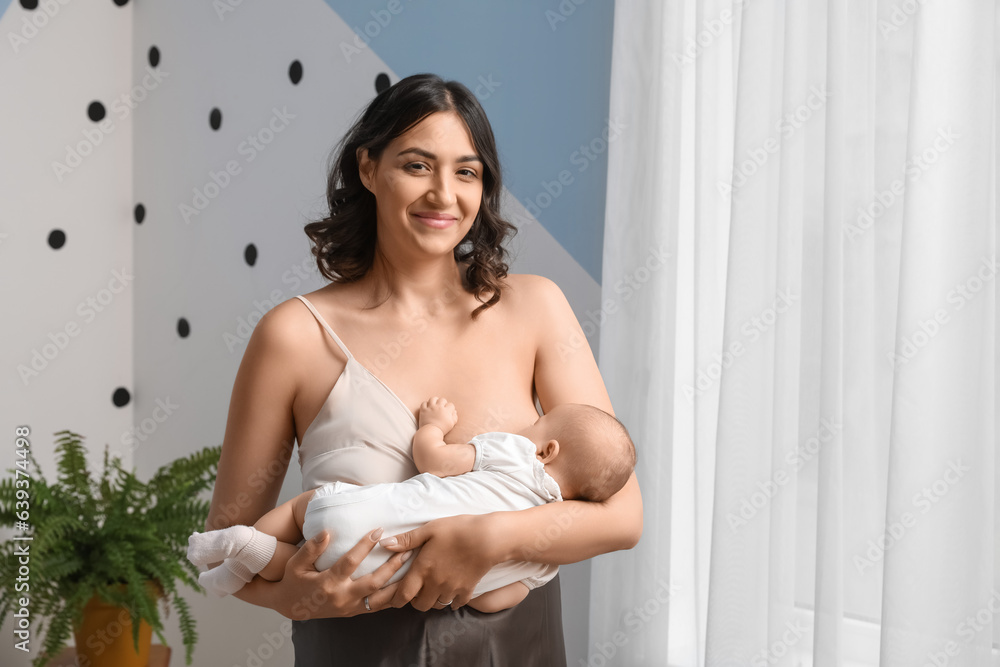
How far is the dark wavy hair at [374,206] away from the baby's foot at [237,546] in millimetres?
514

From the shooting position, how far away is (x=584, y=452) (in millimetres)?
1280

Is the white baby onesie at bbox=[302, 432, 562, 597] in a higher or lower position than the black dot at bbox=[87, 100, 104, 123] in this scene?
lower

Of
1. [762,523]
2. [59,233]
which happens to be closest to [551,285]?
[762,523]

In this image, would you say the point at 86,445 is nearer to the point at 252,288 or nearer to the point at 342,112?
the point at 252,288

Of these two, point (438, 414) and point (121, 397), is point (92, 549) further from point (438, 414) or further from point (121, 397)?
point (438, 414)

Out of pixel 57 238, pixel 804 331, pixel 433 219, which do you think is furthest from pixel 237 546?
pixel 57 238

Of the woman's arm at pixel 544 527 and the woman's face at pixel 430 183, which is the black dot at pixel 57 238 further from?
the woman's arm at pixel 544 527

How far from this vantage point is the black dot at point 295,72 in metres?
2.58

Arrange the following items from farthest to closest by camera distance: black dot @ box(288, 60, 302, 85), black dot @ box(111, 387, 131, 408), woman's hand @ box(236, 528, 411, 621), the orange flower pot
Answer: black dot @ box(111, 387, 131, 408), black dot @ box(288, 60, 302, 85), the orange flower pot, woman's hand @ box(236, 528, 411, 621)

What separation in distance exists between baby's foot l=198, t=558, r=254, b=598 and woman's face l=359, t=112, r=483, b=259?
0.60 m

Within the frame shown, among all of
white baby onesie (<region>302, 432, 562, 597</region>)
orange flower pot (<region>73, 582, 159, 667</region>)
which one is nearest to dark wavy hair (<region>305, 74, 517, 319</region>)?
white baby onesie (<region>302, 432, 562, 597</region>)

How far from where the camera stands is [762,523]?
5.32 feet

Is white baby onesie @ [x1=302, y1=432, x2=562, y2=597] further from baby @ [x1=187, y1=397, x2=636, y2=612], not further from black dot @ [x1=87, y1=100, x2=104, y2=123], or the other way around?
black dot @ [x1=87, y1=100, x2=104, y2=123]

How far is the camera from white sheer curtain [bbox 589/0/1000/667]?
1342 millimetres
